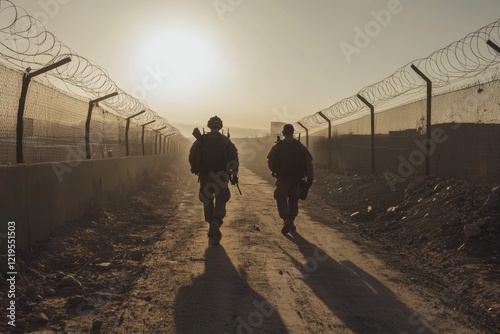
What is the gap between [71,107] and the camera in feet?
29.1

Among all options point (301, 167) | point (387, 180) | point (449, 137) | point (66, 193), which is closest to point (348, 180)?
point (387, 180)

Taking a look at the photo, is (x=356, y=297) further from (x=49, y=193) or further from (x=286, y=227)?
(x=49, y=193)

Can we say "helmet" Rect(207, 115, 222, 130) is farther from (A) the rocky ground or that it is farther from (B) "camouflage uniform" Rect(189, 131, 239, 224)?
(A) the rocky ground

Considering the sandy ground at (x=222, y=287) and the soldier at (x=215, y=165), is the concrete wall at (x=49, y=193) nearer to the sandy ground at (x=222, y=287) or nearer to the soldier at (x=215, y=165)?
the sandy ground at (x=222, y=287)

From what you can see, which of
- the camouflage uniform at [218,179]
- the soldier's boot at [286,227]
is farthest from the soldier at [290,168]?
the camouflage uniform at [218,179]

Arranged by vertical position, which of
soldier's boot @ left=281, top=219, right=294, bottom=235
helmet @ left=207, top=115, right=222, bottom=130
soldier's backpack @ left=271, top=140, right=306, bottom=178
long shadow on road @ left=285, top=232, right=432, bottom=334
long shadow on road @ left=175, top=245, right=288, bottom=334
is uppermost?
helmet @ left=207, top=115, right=222, bottom=130

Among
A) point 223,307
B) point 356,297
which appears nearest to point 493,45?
point 356,297

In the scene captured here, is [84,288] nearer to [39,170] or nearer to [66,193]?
[39,170]

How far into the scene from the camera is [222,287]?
5.02 metres

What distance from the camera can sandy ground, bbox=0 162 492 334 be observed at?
4.07 m

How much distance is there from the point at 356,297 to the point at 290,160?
13.1 feet

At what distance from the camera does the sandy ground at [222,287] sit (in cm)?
407

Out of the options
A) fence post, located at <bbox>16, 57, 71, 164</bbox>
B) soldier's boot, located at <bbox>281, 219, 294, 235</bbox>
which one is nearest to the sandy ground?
soldier's boot, located at <bbox>281, 219, 294, 235</bbox>

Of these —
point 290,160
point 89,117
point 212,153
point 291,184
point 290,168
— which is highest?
point 89,117
